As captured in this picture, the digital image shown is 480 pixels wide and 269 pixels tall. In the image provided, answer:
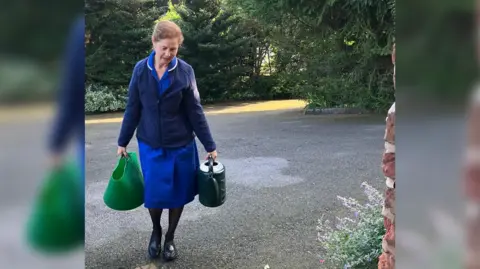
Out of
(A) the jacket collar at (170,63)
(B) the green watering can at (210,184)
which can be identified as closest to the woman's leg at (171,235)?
(B) the green watering can at (210,184)

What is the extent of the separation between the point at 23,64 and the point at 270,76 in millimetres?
14256

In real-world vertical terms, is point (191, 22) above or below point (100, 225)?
above

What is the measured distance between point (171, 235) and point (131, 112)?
0.91m

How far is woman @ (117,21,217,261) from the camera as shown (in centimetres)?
315

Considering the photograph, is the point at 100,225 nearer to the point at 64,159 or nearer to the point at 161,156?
the point at 161,156

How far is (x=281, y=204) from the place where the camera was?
16.0 ft

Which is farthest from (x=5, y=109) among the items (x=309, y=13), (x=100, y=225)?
(x=309, y=13)

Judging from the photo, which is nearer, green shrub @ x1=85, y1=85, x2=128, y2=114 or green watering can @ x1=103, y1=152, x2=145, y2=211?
green watering can @ x1=103, y1=152, x2=145, y2=211

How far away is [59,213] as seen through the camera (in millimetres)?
1043

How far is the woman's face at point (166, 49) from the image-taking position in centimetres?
311

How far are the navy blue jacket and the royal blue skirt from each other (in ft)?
0.16

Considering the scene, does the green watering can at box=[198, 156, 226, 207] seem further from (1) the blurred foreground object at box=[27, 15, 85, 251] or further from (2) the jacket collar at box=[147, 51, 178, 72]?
(1) the blurred foreground object at box=[27, 15, 85, 251]

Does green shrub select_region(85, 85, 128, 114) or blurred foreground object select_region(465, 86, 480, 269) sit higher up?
blurred foreground object select_region(465, 86, 480, 269)

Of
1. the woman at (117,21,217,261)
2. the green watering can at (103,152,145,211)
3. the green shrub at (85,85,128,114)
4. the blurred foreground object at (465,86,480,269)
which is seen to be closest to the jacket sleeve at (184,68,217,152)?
the woman at (117,21,217,261)
